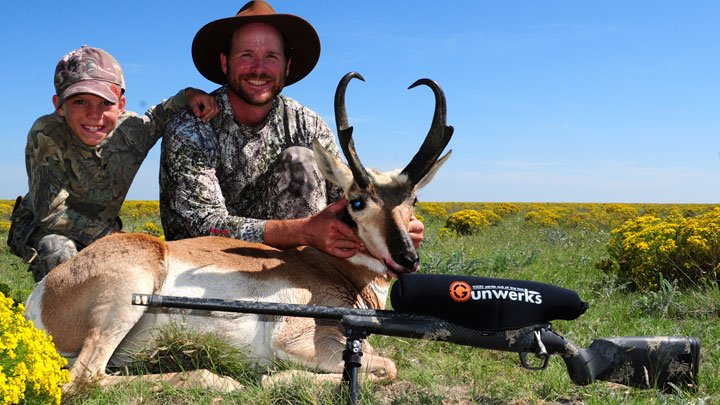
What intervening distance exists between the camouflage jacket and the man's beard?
25.0 inches

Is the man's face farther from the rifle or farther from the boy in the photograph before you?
the rifle

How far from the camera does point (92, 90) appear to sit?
5.64m

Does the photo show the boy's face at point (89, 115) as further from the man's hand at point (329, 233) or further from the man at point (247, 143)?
the man's hand at point (329, 233)

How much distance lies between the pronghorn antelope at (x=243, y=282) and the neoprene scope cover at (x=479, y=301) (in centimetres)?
62

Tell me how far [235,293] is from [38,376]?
4.76 feet

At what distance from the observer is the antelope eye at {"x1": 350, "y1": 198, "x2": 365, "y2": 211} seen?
4.45 meters

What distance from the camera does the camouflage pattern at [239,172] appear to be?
555cm

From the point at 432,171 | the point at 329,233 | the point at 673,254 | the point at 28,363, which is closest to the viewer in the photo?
the point at 28,363

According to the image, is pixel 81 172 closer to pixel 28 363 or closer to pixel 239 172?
pixel 239 172

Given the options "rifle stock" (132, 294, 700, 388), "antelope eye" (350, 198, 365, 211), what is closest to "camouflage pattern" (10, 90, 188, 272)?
"antelope eye" (350, 198, 365, 211)

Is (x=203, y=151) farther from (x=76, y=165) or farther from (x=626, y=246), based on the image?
(x=626, y=246)

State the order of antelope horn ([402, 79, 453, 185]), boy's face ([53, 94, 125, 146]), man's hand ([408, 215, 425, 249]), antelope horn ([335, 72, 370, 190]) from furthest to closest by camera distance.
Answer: boy's face ([53, 94, 125, 146]) → man's hand ([408, 215, 425, 249]) → antelope horn ([402, 79, 453, 185]) → antelope horn ([335, 72, 370, 190])

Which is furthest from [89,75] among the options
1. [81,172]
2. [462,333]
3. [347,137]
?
[462,333]

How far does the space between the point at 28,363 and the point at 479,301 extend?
267 centimetres
